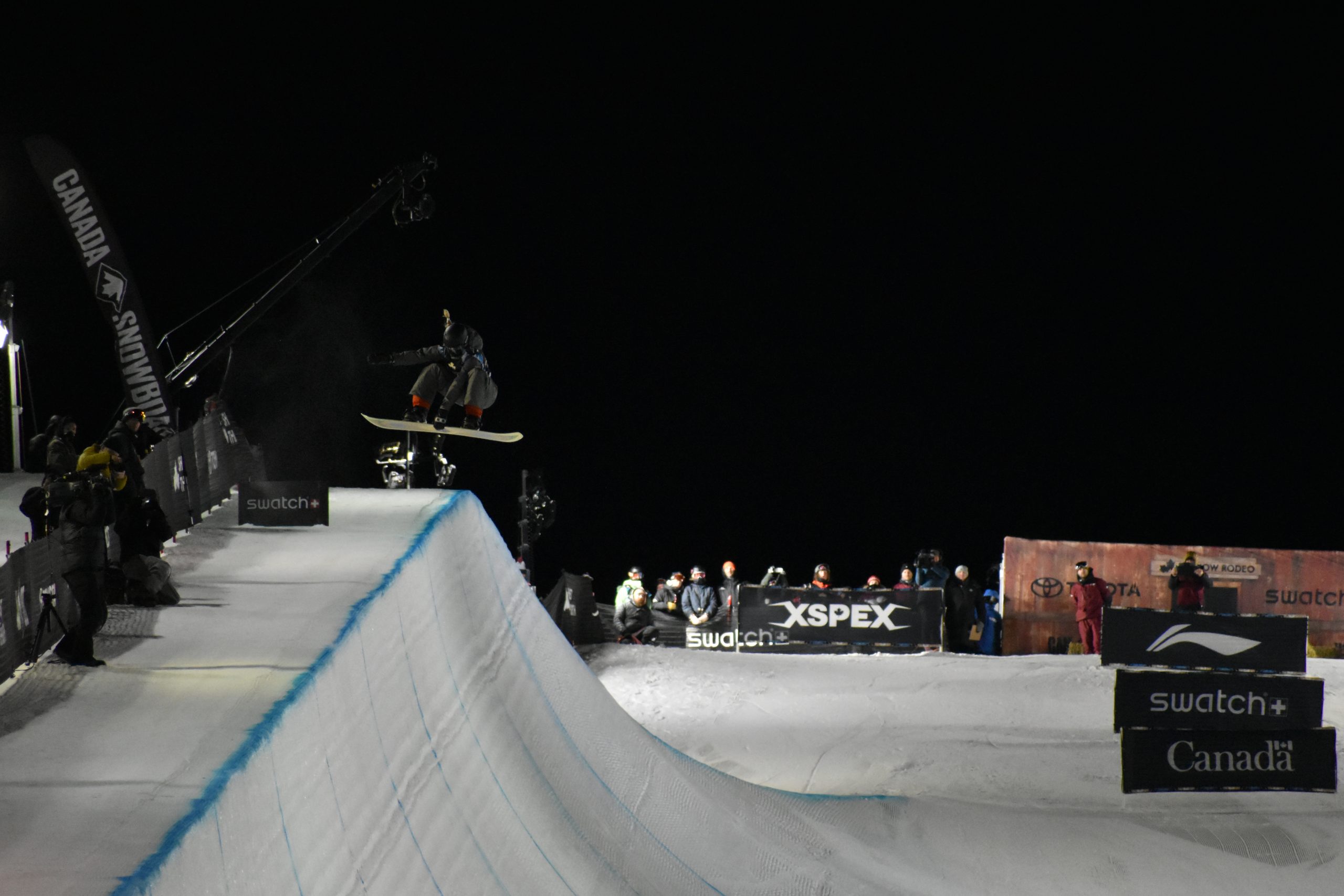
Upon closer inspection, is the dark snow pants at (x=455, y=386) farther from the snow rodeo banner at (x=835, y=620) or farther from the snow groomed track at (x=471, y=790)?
the snow rodeo banner at (x=835, y=620)

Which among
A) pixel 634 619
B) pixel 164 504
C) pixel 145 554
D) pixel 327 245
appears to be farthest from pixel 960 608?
pixel 145 554

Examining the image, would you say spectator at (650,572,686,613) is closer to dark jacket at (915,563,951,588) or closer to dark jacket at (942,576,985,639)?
dark jacket at (915,563,951,588)

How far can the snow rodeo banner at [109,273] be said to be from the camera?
12336 millimetres

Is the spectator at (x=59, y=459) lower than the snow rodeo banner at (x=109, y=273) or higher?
lower

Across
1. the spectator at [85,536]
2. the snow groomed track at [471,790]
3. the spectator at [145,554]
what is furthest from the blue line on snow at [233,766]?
the spectator at [145,554]

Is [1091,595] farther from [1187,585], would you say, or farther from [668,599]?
[668,599]

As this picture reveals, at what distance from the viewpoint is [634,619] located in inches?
577

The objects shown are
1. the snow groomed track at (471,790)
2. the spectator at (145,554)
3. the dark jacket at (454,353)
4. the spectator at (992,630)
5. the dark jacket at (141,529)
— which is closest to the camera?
the snow groomed track at (471,790)

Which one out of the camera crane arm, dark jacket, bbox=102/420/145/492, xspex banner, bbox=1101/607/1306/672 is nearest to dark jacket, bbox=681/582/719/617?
the camera crane arm

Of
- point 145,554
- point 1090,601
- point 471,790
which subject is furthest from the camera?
point 1090,601

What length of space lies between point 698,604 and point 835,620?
1.86m

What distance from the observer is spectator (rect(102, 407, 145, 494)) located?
8.22 metres

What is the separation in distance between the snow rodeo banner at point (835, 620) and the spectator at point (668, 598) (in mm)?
870

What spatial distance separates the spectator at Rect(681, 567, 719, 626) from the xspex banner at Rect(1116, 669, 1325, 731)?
320 inches
